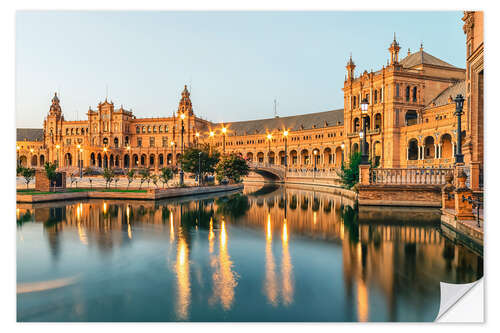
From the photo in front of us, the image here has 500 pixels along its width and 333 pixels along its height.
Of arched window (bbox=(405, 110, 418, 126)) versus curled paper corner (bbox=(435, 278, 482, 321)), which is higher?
arched window (bbox=(405, 110, 418, 126))

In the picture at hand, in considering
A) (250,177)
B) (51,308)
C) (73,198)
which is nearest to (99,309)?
(51,308)

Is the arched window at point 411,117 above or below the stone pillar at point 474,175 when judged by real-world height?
above

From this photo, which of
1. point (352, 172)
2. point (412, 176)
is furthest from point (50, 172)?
point (412, 176)

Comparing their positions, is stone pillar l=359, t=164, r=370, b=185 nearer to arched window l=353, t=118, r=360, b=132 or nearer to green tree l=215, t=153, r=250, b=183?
green tree l=215, t=153, r=250, b=183

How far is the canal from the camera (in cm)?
670

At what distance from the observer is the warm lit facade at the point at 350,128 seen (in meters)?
43.1

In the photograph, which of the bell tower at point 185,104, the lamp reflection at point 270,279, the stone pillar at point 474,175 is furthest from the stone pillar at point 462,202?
the bell tower at point 185,104

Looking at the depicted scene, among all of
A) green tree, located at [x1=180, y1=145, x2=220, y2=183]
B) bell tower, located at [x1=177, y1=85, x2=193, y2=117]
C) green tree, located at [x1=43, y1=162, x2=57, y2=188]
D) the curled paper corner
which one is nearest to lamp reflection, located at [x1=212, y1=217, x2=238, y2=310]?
the curled paper corner

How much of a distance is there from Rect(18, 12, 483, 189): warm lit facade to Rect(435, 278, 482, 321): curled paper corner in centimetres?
940

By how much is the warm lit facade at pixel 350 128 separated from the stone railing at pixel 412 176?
5.97 ft

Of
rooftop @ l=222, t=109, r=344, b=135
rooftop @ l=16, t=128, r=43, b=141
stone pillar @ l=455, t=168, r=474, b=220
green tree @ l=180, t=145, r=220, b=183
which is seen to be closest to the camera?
stone pillar @ l=455, t=168, r=474, b=220

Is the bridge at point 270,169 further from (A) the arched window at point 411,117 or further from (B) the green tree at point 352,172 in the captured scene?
(B) the green tree at point 352,172

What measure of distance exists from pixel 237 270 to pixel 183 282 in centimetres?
151

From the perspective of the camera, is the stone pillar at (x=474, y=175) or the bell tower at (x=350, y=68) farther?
the bell tower at (x=350, y=68)
